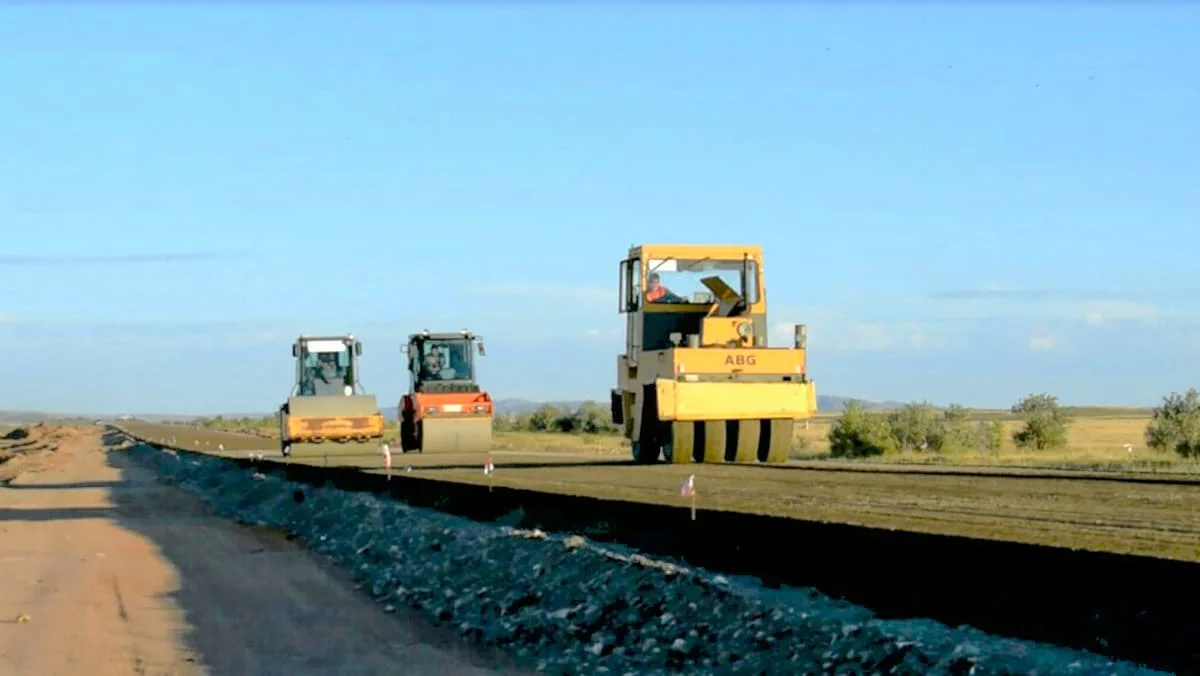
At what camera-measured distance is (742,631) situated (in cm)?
1026

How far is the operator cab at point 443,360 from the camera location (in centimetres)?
4362

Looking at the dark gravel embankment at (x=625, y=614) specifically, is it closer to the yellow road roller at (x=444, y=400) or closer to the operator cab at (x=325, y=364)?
the yellow road roller at (x=444, y=400)

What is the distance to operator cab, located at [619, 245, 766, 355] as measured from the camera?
→ 27719mm

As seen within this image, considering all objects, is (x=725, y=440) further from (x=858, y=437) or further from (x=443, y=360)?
(x=858, y=437)

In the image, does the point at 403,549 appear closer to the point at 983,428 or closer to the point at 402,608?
the point at 402,608

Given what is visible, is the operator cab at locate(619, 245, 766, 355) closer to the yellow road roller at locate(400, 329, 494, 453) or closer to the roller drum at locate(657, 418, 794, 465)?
the roller drum at locate(657, 418, 794, 465)

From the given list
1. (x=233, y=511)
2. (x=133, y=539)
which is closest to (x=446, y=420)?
(x=233, y=511)

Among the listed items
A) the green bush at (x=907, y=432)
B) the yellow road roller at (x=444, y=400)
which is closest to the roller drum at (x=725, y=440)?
the yellow road roller at (x=444, y=400)

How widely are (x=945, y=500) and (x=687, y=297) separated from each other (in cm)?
1184

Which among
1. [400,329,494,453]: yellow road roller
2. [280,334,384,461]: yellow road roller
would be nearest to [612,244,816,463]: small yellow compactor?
[400,329,494,453]: yellow road roller

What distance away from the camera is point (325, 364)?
48.8m

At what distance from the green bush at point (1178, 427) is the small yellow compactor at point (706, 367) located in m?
19.4

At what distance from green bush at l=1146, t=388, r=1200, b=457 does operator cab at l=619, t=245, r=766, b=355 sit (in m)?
19.3

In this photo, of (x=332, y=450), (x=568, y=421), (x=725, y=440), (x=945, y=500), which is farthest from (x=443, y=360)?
(x=568, y=421)
